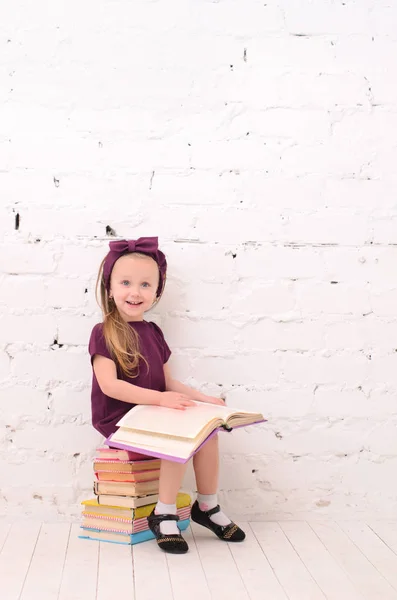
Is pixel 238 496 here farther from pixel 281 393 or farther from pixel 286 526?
pixel 281 393

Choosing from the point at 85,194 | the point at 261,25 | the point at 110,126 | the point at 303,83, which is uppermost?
the point at 261,25

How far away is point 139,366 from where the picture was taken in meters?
2.16

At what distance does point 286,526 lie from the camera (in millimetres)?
2230

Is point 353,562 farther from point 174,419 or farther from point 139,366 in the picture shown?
point 139,366

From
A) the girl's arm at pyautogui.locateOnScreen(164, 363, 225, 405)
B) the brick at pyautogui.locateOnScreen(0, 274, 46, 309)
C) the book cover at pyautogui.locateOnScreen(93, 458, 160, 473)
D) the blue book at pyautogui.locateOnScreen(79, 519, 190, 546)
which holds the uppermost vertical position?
the brick at pyautogui.locateOnScreen(0, 274, 46, 309)

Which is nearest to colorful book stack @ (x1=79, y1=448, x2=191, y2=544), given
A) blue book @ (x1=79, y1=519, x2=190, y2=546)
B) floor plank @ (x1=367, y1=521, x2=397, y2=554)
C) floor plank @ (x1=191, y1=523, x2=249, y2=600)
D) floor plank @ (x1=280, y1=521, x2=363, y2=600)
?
blue book @ (x1=79, y1=519, x2=190, y2=546)

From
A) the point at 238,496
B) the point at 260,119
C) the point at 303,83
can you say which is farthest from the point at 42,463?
the point at 303,83

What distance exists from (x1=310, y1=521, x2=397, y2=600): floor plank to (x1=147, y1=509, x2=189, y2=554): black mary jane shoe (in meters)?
0.41

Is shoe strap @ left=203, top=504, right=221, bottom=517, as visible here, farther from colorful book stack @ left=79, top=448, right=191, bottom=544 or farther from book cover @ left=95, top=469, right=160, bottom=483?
book cover @ left=95, top=469, right=160, bottom=483

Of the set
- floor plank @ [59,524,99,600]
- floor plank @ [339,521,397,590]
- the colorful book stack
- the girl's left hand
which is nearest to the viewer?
floor plank @ [59,524,99,600]

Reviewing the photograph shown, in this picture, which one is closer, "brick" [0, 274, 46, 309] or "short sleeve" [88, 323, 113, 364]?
"short sleeve" [88, 323, 113, 364]

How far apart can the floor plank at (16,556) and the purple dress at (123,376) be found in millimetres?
365

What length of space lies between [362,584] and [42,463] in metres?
1.03

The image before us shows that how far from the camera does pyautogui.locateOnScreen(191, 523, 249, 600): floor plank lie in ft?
5.57
